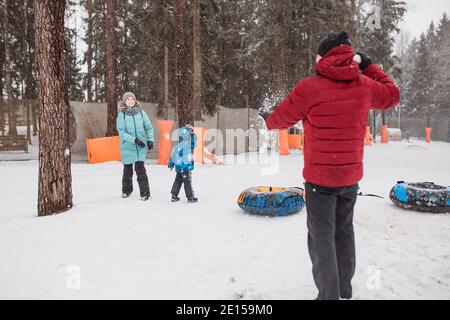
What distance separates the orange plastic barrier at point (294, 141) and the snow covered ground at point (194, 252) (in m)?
12.3

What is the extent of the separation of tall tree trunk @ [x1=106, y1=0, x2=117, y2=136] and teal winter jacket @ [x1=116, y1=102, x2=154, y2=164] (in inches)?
294

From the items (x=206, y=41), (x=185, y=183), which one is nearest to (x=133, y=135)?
(x=185, y=183)

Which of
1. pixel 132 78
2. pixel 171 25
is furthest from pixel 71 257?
pixel 132 78

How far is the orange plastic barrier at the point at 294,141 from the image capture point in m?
19.0

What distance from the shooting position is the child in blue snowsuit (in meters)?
6.54

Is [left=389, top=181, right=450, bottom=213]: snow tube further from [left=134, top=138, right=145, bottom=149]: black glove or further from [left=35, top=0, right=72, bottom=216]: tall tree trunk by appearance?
[left=35, top=0, right=72, bottom=216]: tall tree trunk

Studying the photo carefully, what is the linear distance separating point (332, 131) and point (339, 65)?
1.56ft

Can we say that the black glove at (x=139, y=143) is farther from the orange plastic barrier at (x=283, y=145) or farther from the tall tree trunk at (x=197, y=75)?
the orange plastic barrier at (x=283, y=145)

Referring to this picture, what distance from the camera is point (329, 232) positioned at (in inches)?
103

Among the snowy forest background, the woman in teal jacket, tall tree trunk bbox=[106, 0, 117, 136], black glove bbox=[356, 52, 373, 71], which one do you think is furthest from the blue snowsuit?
tall tree trunk bbox=[106, 0, 117, 136]

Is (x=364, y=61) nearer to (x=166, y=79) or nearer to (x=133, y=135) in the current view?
(x=133, y=135)

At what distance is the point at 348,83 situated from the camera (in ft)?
8.29
